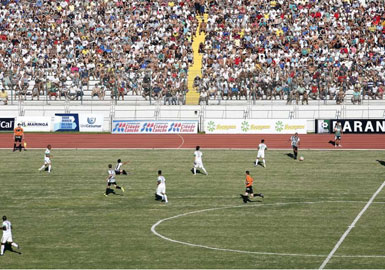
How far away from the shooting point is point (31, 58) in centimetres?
6512

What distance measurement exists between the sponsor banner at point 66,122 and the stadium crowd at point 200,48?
7.39ft

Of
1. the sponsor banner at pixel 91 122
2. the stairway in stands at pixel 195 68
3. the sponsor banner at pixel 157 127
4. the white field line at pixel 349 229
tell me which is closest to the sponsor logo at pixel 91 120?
the sponsor banner at pixel 91 122

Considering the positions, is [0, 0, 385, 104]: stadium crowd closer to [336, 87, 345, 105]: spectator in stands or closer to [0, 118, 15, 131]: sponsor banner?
[336, 87, 345, 105]: spectator in stands

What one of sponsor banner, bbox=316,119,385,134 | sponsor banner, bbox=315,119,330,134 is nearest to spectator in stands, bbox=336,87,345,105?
sponsor banner, bbox=316,119,385,134

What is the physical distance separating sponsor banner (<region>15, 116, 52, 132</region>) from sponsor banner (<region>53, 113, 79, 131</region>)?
585 mm

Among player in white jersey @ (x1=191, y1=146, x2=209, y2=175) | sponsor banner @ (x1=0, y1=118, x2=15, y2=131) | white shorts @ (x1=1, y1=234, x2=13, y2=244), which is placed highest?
sponsor banner @ (x1=0, y1=118, x2=15, y2=131)

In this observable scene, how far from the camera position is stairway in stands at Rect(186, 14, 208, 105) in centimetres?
6091

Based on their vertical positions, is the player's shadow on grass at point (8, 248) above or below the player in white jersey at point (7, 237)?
below

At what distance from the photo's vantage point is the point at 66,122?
200ft

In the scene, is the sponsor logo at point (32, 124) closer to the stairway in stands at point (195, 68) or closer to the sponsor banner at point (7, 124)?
the sponsor banner at point (7, 124)

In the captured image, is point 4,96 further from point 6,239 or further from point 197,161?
point 6,239

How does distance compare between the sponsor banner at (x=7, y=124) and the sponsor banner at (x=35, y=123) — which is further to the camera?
the sponsor banner at (x=7, y=124)

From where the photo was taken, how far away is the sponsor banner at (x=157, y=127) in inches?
2323

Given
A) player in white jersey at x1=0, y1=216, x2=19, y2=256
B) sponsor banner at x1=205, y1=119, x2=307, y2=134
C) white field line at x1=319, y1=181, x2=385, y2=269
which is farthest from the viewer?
sponsor banner at x1=205, y1=119, x2=307, y2=134
